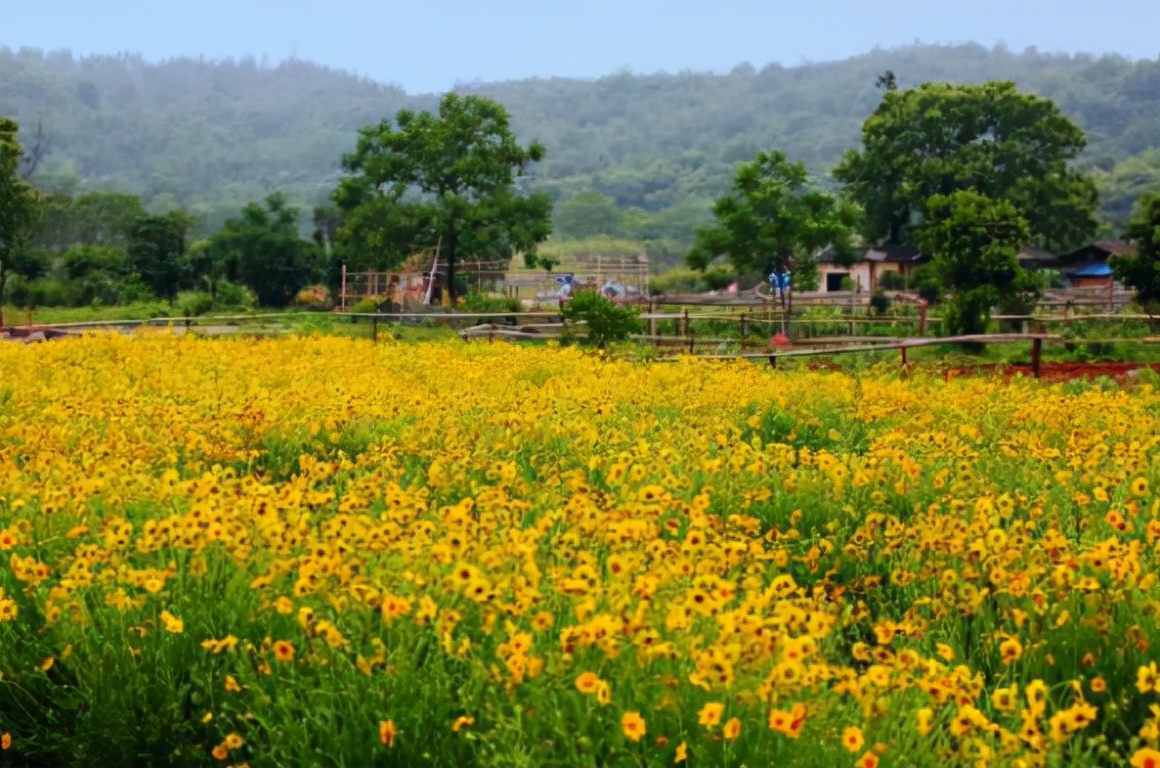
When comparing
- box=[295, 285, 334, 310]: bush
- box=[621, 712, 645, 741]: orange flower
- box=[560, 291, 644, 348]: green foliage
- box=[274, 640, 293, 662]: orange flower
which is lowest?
box=[621, 712, 645, 741]: orange flower

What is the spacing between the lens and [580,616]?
3324 mm

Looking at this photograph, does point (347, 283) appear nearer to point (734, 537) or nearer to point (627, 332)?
point (627, 332)

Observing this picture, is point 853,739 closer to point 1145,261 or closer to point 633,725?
point 633,725

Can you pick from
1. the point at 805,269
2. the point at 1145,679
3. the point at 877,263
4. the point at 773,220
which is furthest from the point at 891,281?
the point at 1145,679

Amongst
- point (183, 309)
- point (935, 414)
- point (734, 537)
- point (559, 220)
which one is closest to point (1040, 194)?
point (183, 309)

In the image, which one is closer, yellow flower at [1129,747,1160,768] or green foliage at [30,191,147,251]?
yellow flower at [1129,747,1160,768]

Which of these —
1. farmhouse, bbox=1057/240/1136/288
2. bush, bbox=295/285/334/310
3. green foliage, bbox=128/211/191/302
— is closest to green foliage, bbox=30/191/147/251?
green foliage, bbox=128/211/191/302

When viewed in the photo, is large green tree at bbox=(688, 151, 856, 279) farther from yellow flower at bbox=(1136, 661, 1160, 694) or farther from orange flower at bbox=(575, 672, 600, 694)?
orange flower at bbox=(575, 672, 600, 694)

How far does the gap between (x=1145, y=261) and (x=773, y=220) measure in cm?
1323

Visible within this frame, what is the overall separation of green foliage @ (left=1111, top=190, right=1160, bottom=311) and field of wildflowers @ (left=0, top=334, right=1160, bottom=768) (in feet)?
73.7

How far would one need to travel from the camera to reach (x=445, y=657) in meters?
3.66

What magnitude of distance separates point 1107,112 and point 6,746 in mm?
152693

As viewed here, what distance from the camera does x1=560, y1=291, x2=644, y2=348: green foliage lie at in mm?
18250

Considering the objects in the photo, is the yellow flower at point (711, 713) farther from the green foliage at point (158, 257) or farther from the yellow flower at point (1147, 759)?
the green foliage at point (158, 257)
